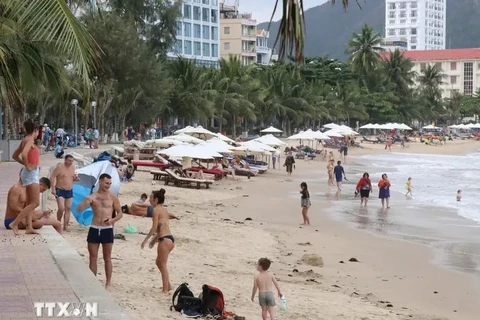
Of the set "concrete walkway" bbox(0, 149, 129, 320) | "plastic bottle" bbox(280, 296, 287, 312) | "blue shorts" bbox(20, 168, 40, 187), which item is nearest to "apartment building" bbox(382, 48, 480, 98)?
"blue shorts" bbox(20, 168, 40, 187)

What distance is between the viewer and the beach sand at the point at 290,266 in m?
10.4

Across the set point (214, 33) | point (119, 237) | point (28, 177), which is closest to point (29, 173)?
point (28, 177)

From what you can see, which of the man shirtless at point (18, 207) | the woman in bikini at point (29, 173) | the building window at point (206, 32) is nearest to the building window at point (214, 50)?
the building window at point (206, 32)

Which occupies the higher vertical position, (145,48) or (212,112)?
(145,48)

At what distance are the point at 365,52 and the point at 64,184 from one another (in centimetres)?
7981

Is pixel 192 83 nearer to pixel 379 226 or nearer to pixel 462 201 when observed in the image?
pixel 462 201

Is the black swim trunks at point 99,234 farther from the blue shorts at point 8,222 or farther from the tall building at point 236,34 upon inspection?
the tall building at point 236,34

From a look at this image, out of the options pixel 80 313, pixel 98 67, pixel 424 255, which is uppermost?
pixel 98 67

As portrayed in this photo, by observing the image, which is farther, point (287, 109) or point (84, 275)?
point (287, 109)

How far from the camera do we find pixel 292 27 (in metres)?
3.95

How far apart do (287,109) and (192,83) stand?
15.0 m

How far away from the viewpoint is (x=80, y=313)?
6484 mm

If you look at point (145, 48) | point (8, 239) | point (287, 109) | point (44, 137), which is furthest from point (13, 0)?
point (287, 109)

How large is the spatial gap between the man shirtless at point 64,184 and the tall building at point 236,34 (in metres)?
90.0
